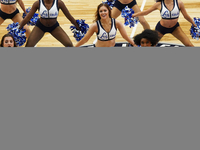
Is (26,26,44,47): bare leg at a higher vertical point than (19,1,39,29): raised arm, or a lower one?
lower

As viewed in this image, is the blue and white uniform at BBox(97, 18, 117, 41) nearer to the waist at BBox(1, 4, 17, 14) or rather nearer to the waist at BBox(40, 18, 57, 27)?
the waist at BBox(40, 18, 57, 27)

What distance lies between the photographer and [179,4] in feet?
13.4

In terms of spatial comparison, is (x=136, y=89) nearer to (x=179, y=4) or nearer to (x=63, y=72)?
(x=63, y=72)

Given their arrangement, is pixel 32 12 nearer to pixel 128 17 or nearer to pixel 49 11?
pixel 49 11

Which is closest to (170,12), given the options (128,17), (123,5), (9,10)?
(128,17)

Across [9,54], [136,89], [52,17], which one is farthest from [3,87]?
[52,17]

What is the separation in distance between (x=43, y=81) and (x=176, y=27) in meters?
2.98

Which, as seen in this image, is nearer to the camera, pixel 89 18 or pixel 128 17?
pixel 128 17

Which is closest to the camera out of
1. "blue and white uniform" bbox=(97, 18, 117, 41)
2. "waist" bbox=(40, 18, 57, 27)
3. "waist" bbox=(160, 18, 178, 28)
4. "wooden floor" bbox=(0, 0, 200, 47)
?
"blue and white uniform" bbox=(97, 18, 117, 41)

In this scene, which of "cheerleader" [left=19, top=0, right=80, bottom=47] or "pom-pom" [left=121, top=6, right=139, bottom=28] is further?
"pom-pom" [left=121, top=6, right=139, bottom=28]

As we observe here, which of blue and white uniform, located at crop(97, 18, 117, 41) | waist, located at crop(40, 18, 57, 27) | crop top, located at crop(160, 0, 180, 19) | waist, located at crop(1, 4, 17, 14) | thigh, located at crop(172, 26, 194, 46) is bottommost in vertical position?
thigh, located at crop(172, 26, 194, 46)

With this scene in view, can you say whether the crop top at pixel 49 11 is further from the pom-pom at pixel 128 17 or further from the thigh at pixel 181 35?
the thigh at pixel 181 35

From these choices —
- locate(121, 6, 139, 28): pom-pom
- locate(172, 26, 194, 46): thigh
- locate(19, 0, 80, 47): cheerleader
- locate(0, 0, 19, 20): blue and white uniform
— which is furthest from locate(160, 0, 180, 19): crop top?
locate(0, 0, 19, 20): blue and white uniform

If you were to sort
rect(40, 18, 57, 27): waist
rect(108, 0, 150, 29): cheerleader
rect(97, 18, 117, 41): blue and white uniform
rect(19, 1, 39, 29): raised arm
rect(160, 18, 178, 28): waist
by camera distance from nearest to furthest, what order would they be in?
rect(97, 18, 117, 41): blue and white uniform
rect(19, 1, 39, 29): raised arm
rect(40, 18, 57, 27): waist
rect(160, 18, 178, 28): waist
rect(108, 0, 150, 29): cheerleader
